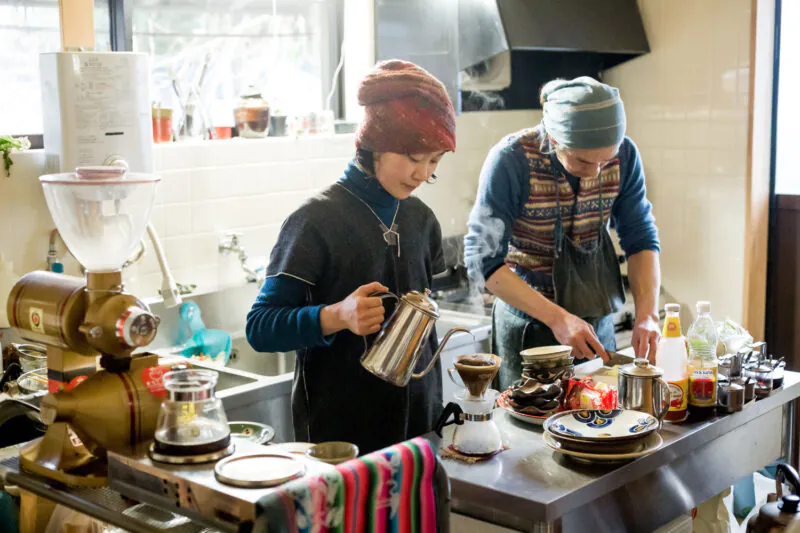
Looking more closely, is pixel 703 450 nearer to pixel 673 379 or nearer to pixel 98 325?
pixel 673 379

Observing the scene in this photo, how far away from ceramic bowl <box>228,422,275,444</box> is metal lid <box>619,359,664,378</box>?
868 millimetres

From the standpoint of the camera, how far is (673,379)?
240 centimetres

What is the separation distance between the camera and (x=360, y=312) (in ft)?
6.59

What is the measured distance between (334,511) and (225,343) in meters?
2.11

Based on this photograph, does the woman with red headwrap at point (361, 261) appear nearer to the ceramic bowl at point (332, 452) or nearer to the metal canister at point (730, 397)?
the ceramic bowl at point (332, 452)

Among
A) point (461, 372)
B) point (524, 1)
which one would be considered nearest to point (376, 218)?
point (461, 372)

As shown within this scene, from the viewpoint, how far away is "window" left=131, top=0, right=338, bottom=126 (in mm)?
3678

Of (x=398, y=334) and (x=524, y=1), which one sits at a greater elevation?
(x=524, y=1)

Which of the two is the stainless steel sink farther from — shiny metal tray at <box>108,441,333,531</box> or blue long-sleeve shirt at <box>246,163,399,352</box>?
shiny metal tray at <box>108,441,333,531</box>

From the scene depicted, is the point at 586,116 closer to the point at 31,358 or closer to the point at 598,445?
the point at 598,445

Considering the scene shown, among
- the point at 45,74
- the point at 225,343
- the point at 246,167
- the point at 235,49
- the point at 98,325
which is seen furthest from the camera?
the point at 235,49

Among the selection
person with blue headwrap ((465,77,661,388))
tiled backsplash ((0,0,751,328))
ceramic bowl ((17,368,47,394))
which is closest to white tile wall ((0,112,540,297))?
tiled backsplash ((0,0,751,328))

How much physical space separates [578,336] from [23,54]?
2082mm

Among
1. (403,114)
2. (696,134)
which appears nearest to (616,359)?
(403,114)
